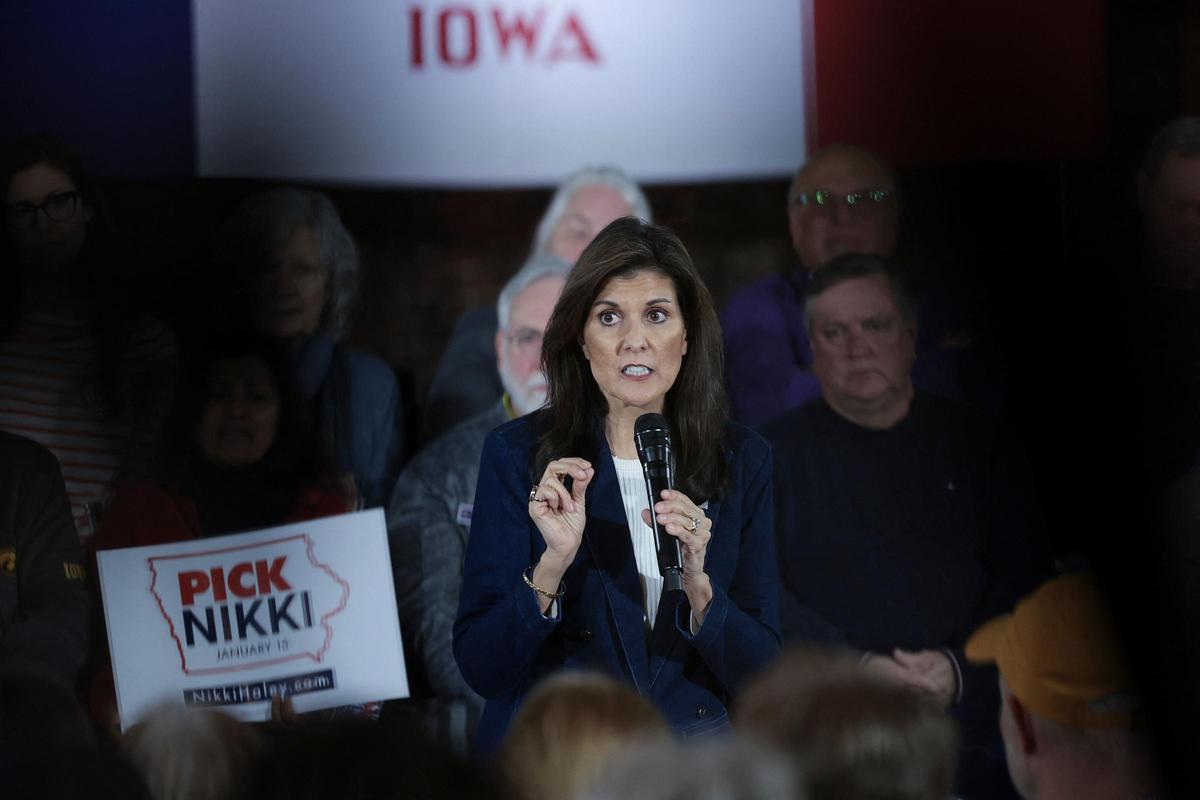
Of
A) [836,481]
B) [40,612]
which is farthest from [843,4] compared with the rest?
[40,612]

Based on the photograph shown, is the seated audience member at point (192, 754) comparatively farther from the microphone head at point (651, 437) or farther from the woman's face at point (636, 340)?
the woman's face at point (636, 340)

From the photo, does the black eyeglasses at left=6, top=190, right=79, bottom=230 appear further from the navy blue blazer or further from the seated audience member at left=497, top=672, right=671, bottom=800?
the seated audience member at left=497, top=672, right=671, bottom=800

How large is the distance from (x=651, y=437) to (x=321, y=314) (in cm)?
186

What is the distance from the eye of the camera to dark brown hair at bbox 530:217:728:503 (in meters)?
3.61

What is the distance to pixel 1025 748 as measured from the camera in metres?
4.41

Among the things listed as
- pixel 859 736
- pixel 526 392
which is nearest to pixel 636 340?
pixel 526 392

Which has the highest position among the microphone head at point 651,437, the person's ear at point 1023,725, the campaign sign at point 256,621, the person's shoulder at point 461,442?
the microphone head at point 651,437

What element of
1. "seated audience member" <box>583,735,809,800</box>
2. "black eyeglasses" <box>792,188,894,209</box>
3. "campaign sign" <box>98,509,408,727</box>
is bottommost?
"campaign sign" <box>98,509,408,727</box>

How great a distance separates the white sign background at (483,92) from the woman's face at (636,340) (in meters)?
1.23

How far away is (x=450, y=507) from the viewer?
4.77m

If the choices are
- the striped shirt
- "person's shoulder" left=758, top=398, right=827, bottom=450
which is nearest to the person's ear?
"person's shoulder" left=758, top=398, right=827, bottom=450

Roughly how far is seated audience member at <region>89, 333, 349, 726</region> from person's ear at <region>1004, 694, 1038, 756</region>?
6.61 feet

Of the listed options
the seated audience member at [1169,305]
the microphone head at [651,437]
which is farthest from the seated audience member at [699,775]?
the seated audience member at [1169,305]

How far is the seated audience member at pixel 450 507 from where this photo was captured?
4.68 metres
